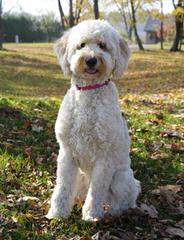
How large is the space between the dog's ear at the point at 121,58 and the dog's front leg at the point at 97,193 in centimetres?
83

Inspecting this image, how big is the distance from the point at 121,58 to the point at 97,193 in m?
1.21

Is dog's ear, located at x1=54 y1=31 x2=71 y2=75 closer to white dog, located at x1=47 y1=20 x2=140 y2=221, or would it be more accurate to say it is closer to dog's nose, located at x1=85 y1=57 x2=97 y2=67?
white dog, located at x1=47 y1=20 x2=140 y2=221

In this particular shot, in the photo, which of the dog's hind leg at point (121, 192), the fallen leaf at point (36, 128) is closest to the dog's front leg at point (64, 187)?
the dog's hind leg at point (121, 192)

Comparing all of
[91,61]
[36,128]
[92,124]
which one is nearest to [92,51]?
[91,61]

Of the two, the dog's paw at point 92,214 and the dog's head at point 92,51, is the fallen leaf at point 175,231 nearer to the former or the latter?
the dog's paw at point 92,214

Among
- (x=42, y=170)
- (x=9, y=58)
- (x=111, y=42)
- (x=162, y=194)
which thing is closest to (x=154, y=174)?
(x=162, y=194)

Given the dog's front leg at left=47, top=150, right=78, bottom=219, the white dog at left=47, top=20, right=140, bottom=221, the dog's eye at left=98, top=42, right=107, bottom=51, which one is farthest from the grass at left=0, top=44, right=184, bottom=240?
the dog's eye at left=98, top=42, right=107, bottom=51

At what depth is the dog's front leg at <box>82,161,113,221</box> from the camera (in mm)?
4078

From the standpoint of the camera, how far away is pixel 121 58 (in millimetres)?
4195

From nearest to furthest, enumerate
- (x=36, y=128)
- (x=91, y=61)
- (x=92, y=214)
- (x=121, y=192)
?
(x=91, y=61) → (x=92, y=214) → (x=121, y=192) → (x=36, y=128)

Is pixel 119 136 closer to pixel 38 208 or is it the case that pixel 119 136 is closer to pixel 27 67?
pixel 38 208

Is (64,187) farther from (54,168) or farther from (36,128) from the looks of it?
(36,128)

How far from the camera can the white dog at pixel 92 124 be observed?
157 inches

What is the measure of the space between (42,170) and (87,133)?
4.87 ft
